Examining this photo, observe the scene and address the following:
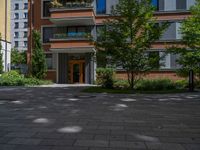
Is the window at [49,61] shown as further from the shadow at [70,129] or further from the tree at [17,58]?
the tree at [17,58]

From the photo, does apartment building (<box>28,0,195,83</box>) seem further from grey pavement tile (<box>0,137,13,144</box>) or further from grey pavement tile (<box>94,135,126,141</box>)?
grey pavement tile (<box>0,137,13,144</box>)

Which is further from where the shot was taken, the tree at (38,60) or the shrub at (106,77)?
the tree at (38,60)

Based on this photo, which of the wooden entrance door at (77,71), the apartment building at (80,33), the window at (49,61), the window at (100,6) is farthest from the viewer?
the window at (49,61)

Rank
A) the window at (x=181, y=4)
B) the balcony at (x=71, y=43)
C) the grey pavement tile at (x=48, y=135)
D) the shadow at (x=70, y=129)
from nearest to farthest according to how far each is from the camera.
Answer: the grey pavement tile at (x=48, y=135), the shadow at (x=70, y=129), the balcony at (x=71, y=43), the window at (x=181, y=4)

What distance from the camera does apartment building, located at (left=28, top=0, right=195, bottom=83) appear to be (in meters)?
30.3

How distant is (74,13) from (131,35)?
11.6 meters

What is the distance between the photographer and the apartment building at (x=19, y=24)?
87.0 metres

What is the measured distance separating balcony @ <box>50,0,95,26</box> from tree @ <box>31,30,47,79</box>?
2.68m

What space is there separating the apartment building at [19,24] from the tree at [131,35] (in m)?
69.9

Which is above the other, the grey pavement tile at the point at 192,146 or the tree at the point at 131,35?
the tree at the point at 131,35

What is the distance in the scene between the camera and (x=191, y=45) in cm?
2097

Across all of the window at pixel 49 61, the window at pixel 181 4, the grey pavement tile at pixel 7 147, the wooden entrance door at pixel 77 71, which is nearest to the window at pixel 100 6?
the wooden entrance door at pixel 77 71

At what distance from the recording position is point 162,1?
3155 cm

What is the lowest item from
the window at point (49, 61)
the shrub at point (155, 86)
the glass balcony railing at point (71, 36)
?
the shrub at point (155, 86)
